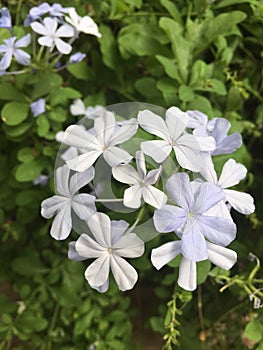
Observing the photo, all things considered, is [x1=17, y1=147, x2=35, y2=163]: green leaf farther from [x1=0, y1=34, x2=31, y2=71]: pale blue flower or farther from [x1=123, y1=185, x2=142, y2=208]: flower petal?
[x1=123, y1=185, x2=142, y2=208]: flower petal

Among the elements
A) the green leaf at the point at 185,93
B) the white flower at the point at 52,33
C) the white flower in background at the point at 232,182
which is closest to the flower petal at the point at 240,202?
the white flower in background at the point at 232,182

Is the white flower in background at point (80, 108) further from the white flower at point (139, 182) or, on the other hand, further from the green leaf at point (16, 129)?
the white flower at point (139, 182)

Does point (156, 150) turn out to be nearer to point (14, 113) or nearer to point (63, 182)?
point (63, 182)

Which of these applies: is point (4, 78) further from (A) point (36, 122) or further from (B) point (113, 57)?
(B) point (113, 57)

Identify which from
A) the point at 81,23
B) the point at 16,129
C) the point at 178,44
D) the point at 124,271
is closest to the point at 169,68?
the point at 178,44

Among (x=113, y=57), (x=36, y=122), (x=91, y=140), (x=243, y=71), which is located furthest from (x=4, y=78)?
(x=243, y=71)

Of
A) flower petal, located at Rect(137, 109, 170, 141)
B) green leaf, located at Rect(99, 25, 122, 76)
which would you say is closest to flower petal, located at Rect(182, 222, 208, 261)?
flower petal, located at Rect(137, 109, 170, 141)
